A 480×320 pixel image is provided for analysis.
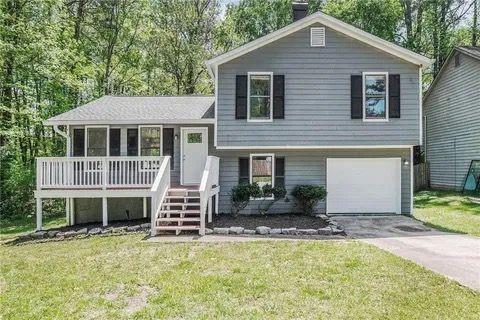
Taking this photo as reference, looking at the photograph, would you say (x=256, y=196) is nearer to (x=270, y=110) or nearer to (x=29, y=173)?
(x=270, y=110)

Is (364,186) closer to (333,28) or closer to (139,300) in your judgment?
(333,28)

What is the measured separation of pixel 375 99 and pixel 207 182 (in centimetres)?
610

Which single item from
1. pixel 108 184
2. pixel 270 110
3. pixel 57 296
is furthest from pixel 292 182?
pixel 57 296

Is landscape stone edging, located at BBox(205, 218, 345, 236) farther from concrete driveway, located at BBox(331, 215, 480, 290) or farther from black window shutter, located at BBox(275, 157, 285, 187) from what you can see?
black window shutter, located at BBox(275, 157, 285, 187)

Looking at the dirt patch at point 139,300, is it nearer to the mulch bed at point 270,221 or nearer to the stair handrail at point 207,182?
the stair handrail at point 207,182

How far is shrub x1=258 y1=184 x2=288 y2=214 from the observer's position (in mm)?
11961

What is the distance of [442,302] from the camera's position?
468 cm

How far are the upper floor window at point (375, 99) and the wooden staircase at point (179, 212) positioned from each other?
19.9 feet

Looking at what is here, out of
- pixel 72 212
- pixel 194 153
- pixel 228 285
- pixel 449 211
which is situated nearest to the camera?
pixel 228 285

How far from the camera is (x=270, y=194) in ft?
40.0

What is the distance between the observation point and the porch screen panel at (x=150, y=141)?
41.6 feet

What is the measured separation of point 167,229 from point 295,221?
151 inches

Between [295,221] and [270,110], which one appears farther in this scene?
[270,110]

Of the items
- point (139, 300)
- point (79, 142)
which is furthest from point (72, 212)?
point (139, 300)
